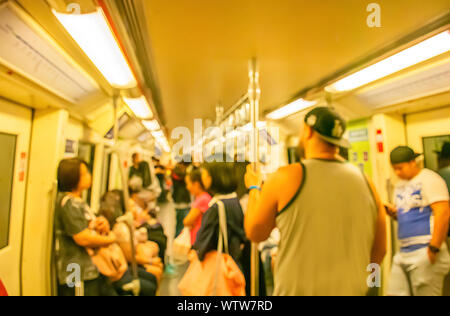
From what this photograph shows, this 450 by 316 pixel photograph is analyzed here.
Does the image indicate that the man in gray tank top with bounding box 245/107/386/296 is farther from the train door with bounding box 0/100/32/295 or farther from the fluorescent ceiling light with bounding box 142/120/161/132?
the fluorescent ceiling light with bounding box 142/120/161/132

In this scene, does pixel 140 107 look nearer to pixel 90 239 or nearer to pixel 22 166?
pixel 22 166

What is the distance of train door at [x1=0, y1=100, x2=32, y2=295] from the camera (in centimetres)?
98

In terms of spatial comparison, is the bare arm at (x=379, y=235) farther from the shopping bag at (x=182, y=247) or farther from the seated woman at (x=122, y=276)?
the seated woman at (x=122, y=276)

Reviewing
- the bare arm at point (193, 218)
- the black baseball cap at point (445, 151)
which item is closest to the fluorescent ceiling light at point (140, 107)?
the bare arm at point (193, 218)

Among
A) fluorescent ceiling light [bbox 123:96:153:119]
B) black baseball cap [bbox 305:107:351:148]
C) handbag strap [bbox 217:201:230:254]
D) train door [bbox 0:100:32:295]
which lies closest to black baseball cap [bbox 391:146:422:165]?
black baseball cap [bbox 305:107:351:148]

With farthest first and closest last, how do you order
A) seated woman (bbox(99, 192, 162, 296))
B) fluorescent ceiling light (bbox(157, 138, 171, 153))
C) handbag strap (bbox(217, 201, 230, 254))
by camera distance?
fluorescent ceiling light (bbox(157, 138, 171, 153)) < seated woman (bbox(99, 192, 162, 296)) < handbag strap (bbox(217, 201, 230, 254))

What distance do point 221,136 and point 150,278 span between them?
1.56 metres

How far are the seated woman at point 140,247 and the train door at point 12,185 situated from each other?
1.84 ft

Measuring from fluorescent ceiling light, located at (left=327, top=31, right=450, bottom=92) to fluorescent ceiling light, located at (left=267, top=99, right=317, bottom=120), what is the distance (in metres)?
0.23

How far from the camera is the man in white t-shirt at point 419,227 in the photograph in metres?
0.92
